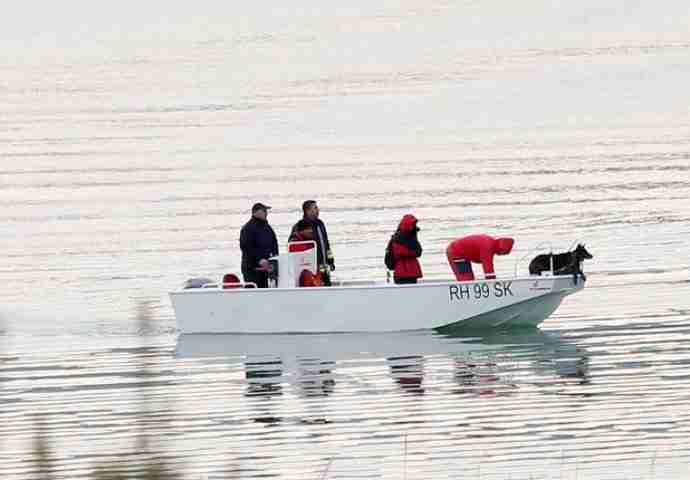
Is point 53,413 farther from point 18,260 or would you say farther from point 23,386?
point 18,260

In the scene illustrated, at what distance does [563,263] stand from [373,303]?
2.47 metres

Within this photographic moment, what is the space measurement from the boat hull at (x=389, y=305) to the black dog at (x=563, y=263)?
128 mm

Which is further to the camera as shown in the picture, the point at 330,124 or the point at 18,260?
the point at 330,124

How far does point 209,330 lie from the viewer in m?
27.1

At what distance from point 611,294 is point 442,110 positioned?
43917 mm

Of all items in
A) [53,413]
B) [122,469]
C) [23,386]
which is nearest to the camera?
[122,469]

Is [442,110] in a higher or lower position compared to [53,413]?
higher

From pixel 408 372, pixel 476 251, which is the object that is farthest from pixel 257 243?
pixel 408 372

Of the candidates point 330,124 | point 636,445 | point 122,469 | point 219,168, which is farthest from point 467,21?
point 122,469

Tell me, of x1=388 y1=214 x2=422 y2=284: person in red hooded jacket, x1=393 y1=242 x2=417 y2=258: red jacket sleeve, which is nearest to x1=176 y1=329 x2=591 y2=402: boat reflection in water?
x1=388 y1=214 x2=422 y2=284: person in red hooded jacket

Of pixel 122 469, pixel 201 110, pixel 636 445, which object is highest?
pixel 201 110

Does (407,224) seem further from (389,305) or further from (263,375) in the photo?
(263,375)

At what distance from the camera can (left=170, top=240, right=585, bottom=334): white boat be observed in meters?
26.1

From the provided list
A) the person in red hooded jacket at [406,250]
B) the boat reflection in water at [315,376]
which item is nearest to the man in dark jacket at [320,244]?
the person in red hooded jacket at [406,250]
